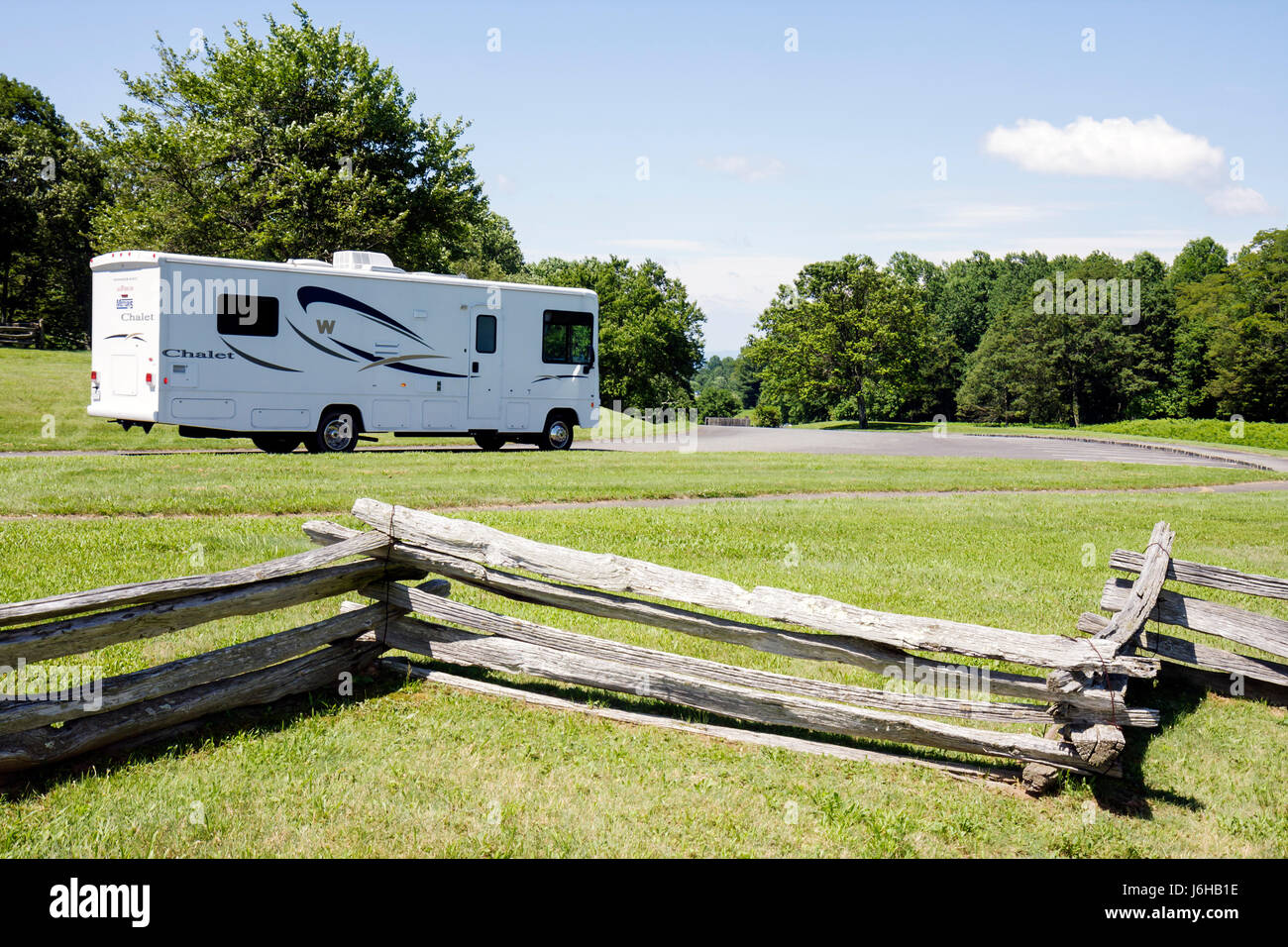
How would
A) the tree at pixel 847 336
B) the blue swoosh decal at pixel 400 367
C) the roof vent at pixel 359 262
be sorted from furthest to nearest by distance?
1. the tree at pixel 847 336
2. the roof vent at pixel 359 262
3. the blue swoosh decal at pixel 400 367

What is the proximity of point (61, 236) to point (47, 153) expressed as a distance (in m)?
4.36

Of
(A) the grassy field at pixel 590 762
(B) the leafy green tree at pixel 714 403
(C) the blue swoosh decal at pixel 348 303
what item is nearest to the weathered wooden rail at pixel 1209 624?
(A) the grassy field at pixel 590 762

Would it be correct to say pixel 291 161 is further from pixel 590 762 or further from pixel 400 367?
pixel 590 762

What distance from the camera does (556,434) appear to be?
2286cm

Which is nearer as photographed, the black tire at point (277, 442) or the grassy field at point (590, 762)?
the grassy field at point (590, 762)

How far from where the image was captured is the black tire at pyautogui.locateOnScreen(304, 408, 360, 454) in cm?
1941

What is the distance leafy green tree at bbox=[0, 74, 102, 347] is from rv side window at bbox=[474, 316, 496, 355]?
36.3 metres

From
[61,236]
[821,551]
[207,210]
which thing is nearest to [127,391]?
[821,551]

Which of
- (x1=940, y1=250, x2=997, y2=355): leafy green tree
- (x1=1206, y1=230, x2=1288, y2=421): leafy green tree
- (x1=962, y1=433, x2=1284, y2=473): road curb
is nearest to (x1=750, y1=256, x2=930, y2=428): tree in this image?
(x1=1206, y1=230, x2=1288, y2=421): leafy green tree

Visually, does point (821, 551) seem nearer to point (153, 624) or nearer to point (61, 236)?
point (153, 624)

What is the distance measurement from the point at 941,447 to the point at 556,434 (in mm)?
14110

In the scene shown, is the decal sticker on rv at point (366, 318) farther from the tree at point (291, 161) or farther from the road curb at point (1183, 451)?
the road curb at point (1183, 451)

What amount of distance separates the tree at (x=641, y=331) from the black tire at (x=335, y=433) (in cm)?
5062

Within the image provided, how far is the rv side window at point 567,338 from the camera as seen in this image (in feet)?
72.1
